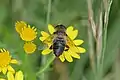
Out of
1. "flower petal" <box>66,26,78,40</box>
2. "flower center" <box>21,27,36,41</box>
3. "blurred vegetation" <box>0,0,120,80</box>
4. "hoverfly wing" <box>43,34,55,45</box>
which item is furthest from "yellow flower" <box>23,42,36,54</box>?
"blurred vegetation" <box>0,0,120,80</box>

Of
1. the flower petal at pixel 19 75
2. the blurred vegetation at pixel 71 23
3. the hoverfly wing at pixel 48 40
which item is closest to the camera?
the flower petal at pixel 19 75

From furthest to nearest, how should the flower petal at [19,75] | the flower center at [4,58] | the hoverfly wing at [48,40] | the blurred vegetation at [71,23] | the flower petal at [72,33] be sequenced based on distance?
the blurred vegetation at [71,23] < the flower petal at [72,33] < the hoverfly wing at [48,40] < the flower center at [4,58] < the flower petal at [19,75]

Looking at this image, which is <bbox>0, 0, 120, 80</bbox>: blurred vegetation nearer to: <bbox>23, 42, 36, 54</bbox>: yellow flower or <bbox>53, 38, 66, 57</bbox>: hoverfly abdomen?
<bbox>53, 38, 66, 57</bbox>: hoverfly abdomen

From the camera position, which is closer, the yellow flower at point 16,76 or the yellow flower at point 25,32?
the yellow flower at point 16,76

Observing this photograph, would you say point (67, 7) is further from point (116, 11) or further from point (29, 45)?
point (29, 45)

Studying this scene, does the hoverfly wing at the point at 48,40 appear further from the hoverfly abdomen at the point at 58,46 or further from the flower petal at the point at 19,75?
the flower petal at the point at 19,75

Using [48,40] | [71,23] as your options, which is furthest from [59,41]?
[71,23]

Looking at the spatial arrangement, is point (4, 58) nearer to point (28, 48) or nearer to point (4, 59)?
point (4, 59)

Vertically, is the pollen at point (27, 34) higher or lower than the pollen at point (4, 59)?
higher

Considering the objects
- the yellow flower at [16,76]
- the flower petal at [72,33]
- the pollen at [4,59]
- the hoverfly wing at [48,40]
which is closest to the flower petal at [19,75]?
the yellow flower at [16,76]

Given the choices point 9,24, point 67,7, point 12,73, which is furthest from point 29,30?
point 67,7
